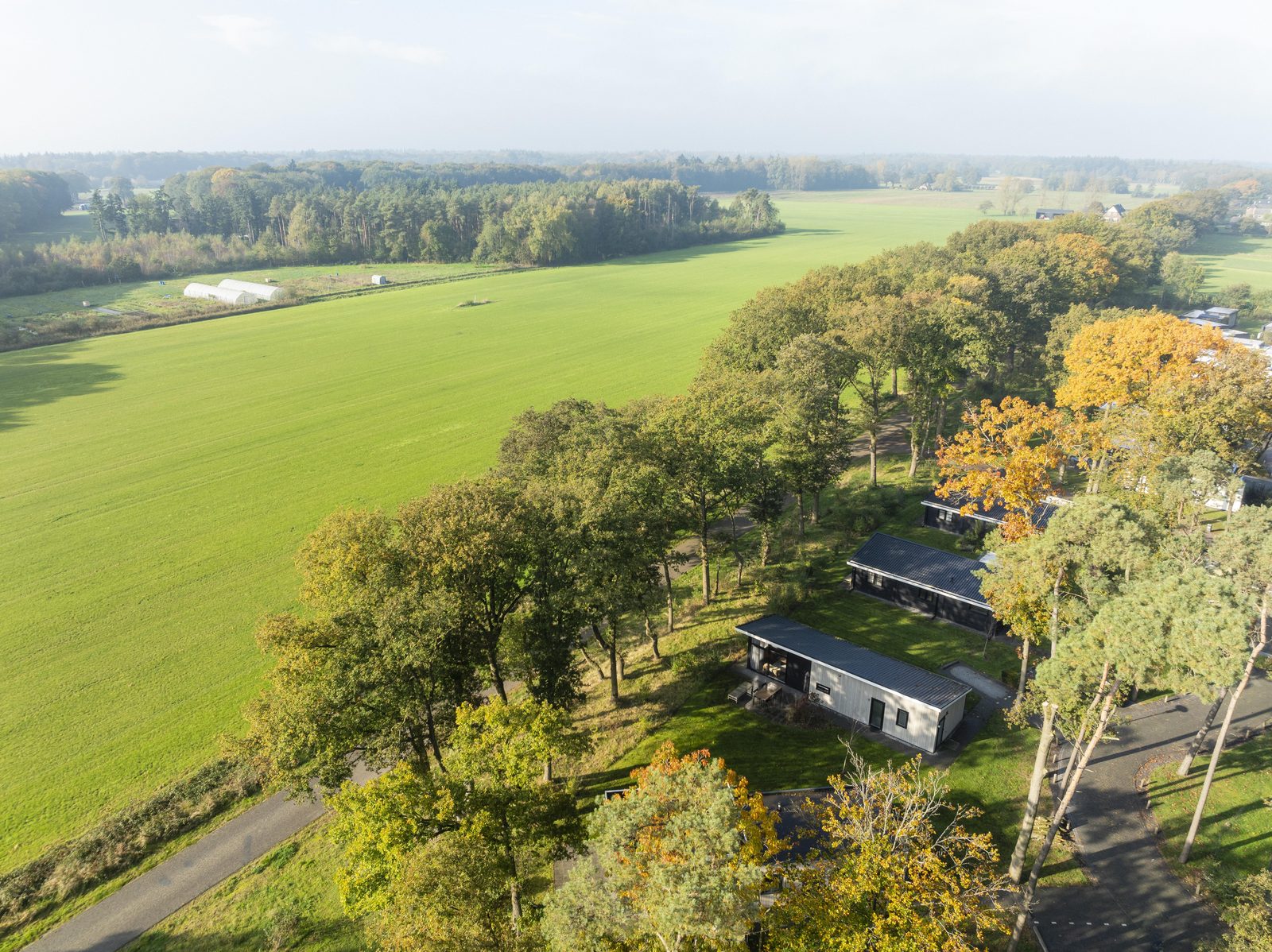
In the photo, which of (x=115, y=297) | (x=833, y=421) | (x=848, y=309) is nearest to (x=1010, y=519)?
(x=833, y=421)

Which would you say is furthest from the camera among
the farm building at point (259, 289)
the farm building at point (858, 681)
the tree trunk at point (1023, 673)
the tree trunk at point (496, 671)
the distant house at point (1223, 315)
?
the farm building at point (259, 289)

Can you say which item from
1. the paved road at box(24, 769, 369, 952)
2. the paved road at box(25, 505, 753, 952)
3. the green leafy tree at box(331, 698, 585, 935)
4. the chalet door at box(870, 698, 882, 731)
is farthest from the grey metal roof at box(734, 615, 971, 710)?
the paved road at box(24, 769, 369, 952)

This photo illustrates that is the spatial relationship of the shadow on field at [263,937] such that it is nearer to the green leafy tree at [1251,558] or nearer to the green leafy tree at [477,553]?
the green leafy tree at [477,553]

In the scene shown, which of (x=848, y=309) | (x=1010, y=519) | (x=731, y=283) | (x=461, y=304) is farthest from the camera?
(x=731, y=283)

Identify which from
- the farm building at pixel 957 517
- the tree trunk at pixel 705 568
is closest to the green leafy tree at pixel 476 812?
the tree trunk at pixel 705 568

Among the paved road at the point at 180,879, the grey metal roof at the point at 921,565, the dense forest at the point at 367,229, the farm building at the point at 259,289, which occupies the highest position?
the dense forest at the point at 367,229

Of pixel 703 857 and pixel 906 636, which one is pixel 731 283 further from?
pixel 703 857
